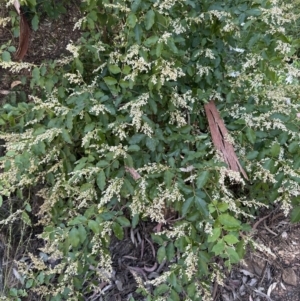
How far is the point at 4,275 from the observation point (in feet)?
6.53

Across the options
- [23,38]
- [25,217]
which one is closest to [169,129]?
[25,217]

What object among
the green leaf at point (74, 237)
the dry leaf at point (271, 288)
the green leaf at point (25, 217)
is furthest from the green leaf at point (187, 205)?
the dry leaf at point (271, 288)

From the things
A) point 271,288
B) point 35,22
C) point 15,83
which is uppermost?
point 35,22

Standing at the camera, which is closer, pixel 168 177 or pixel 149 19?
pixel 149 19

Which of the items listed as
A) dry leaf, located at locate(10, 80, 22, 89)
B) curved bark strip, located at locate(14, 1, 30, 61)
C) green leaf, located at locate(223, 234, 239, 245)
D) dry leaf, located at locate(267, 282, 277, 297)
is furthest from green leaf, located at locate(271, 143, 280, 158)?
dry leaf, located at locate(10, 80, 22, 89)

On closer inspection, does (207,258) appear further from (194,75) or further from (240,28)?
(240,28)

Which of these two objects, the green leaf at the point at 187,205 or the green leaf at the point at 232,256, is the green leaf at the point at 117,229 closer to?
the green leaf at the point at 187,205

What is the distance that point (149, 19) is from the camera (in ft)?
3.89

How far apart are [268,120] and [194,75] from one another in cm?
33

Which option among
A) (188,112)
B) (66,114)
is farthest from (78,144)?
(188,112)

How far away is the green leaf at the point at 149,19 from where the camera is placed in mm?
1179

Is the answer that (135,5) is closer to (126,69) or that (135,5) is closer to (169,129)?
(126,69)

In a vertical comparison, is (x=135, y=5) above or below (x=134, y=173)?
above

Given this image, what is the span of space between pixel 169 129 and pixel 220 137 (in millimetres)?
197
